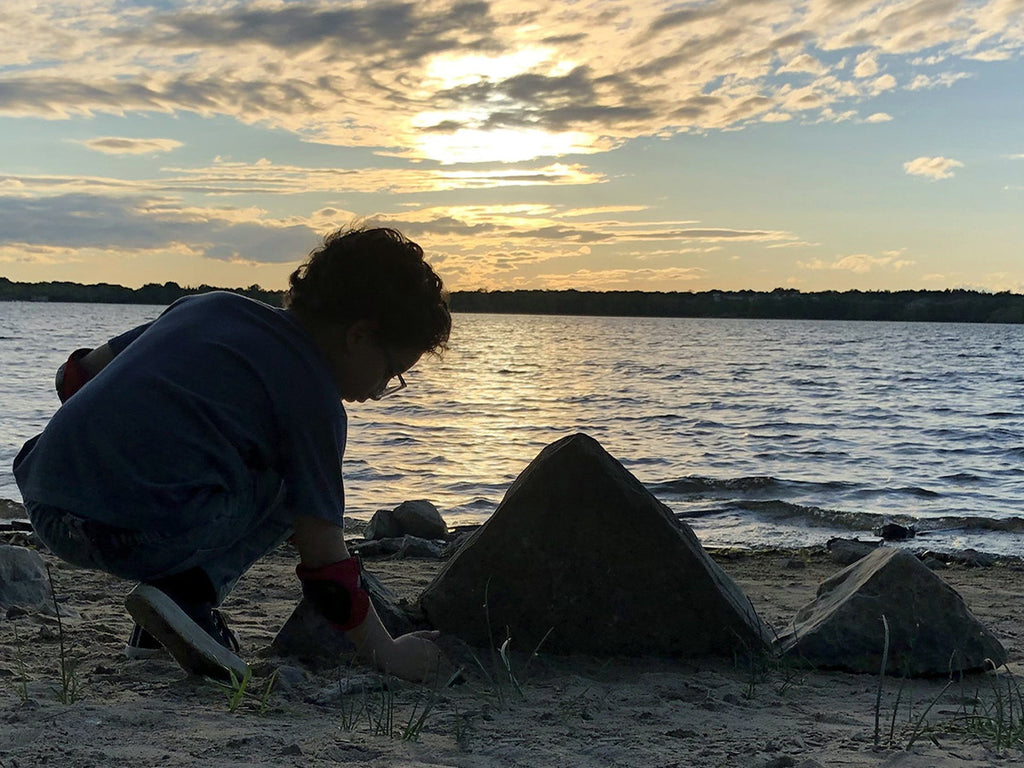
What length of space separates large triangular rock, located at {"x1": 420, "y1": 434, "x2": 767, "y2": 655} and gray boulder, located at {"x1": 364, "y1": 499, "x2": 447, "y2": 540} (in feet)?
13.0

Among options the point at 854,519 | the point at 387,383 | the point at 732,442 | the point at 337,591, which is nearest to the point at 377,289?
the point at 387,383

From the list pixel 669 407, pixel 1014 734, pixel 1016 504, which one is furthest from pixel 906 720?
pixel 669 407

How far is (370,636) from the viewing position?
121 inches

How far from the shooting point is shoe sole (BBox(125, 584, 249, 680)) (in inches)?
107

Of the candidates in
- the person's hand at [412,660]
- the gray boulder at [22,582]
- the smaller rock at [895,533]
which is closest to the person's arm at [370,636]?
the person's hand at [412,660]

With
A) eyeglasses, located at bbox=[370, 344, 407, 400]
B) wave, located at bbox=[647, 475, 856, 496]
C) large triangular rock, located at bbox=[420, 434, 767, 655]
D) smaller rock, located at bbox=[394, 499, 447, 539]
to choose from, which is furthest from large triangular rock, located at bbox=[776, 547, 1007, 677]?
wave, located at bbox=[647, 475, 856, 496]

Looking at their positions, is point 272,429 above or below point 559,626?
above

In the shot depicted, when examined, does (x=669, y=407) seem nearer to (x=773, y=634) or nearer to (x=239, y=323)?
(x=773, y=634)

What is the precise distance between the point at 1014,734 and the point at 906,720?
37 centimetres

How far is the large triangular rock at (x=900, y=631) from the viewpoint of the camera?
11.6 feet

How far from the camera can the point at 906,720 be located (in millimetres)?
2906

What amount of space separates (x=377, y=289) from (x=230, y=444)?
0.64 meters

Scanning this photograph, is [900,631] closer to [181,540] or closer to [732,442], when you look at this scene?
[181,540]

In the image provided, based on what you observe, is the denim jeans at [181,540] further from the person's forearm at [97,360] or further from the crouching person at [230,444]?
the person's forearm at [97,360]
